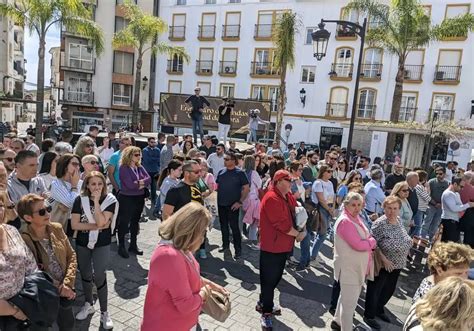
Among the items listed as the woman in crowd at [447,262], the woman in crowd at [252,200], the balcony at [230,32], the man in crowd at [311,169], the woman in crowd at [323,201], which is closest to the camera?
the woman in crowd at [447,262]

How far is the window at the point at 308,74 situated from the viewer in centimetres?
3157

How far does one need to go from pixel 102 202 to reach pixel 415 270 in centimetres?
579

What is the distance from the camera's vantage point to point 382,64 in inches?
1151

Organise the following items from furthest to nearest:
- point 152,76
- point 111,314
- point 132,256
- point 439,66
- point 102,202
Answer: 1. point 152,76
2. point 439,66
3. point 132,256
4. point 111,314
5. point 102,202

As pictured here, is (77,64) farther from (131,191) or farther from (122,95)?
(131,191)

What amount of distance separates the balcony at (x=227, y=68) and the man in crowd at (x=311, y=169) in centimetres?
2660

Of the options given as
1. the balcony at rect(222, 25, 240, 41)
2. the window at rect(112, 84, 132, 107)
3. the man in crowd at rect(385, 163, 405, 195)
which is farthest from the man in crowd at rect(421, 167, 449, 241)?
the window at rect(112, 84, 132, 107)

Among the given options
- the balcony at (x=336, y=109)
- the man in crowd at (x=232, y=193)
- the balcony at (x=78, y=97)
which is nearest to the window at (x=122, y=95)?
the balcony at (x=78, y=97)

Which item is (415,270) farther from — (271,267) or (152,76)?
(152,76)

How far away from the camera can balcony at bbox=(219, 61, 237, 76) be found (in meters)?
34.4

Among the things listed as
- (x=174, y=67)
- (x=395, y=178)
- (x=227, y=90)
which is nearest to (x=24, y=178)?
(x=395, y=178)

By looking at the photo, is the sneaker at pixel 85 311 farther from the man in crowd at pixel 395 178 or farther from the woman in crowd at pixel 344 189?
the man in crowd at pixel 395 178

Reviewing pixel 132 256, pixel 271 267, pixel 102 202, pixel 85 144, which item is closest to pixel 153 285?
pixel 102 202

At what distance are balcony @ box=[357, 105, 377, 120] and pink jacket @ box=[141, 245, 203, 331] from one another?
2999 cm
